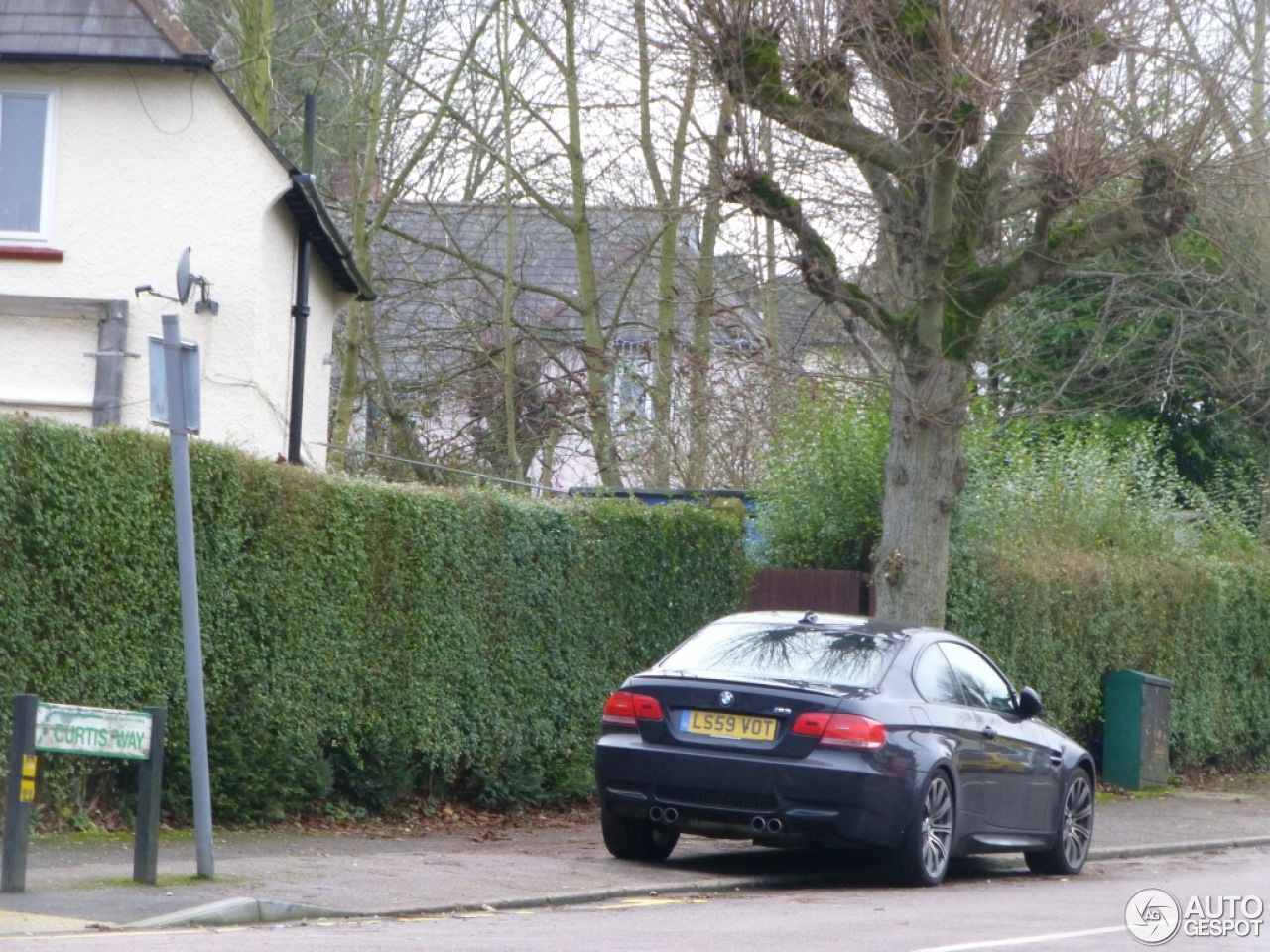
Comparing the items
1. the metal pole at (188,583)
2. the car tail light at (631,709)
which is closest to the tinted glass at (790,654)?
the car tail light at (631,709)

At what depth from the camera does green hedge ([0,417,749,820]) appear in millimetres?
10367

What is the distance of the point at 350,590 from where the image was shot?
1227 cm

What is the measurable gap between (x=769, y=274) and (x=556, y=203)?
27.8 feet

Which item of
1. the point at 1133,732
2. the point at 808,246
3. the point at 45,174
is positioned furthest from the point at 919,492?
the point at 45,174

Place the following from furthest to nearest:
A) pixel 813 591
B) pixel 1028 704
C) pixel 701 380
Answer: pixel 701 380 → pixel 813 591 → pixel 1028 704

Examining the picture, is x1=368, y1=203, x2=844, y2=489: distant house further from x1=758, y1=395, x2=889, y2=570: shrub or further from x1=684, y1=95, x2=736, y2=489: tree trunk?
x1=758, y1=395, x2=889, y2=570: shrub

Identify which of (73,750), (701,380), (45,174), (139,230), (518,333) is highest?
(518,333)

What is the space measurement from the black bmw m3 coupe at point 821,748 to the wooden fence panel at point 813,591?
A: 557 centimetres

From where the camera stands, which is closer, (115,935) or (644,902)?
(115,935)

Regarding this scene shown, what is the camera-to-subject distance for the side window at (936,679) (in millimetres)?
10711

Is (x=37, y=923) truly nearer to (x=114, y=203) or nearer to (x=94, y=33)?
(x=114, y=203)

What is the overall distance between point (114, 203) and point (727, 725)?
34.7ft

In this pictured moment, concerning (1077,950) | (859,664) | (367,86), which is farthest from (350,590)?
(367,86)

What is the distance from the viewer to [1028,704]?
11.7 meters
